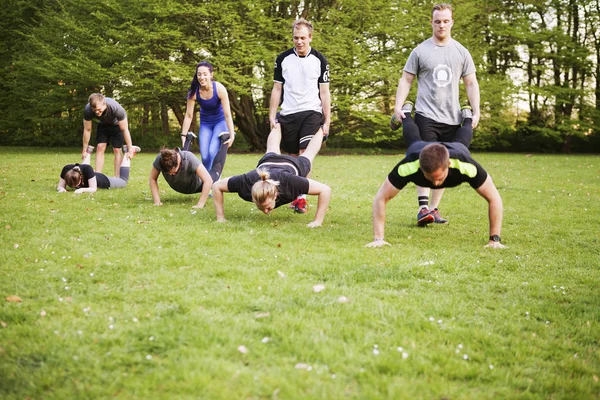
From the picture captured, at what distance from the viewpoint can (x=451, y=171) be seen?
17.1 ft

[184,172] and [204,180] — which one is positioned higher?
[184,172]

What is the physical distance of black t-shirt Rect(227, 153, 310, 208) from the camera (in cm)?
618

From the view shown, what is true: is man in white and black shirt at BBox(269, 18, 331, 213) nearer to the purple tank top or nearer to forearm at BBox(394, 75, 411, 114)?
forearm at BBox(394, 75, 411, 114)

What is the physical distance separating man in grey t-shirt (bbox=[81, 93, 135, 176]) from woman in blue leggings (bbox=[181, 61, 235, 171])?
1924mm

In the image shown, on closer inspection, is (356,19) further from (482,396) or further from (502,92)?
(482,396)

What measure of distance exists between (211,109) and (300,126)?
196 centimetres

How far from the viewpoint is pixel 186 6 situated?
23.4 meters

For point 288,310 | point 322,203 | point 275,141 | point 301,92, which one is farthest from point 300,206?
point 288,310

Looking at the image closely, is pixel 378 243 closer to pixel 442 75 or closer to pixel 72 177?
pixel 442 75

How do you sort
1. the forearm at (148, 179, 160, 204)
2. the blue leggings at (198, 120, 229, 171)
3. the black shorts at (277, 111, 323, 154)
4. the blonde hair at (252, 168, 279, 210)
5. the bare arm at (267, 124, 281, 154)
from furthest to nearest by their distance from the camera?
the blue leggings at (198, 120, 229, 171)
the forearm at (148, 179, 160, 204)
the black shorts at (277, 111, 323, 154)
the bare arm at (267, 124, 281, 154)
the blonde hair at (252, 168, 279, 210)

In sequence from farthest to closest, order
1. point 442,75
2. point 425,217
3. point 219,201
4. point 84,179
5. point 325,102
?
point 84,179, point 325,102, point 425,217, point 219,201, point 442,75

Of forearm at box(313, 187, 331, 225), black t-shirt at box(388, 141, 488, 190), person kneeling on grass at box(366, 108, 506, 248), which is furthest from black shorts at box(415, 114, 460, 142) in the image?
forearm at box(313, 187, 331, 225)

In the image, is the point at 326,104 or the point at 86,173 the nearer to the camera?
the point at 326,104

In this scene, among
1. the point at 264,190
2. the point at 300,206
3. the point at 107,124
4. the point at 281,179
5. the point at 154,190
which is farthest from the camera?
the point at 107,124
